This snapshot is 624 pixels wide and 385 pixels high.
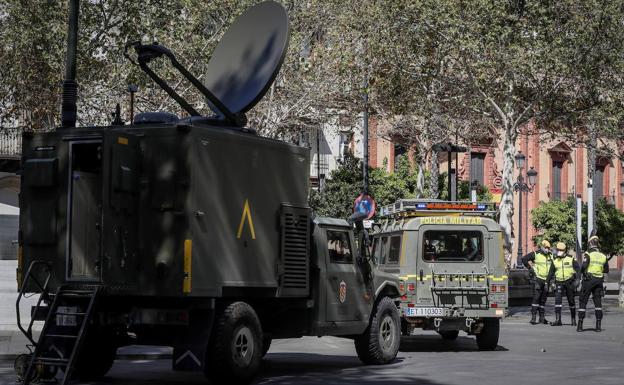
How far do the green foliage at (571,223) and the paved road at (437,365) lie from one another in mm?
37550

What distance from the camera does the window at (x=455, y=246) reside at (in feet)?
65.7

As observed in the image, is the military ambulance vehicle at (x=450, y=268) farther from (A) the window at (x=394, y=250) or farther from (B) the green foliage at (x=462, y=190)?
(B) the green foliage at (x=462, y=190)

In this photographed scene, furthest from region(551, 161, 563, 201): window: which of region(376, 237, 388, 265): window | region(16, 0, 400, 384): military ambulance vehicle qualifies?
region(16, 0, 400, 384): military ambulance vehicle

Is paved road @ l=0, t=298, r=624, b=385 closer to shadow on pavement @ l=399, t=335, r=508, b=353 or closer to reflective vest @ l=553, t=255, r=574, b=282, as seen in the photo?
shadow on pavement @ l=399, t=335, r=508, b=353

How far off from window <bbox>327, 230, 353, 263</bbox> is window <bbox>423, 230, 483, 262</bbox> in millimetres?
3907

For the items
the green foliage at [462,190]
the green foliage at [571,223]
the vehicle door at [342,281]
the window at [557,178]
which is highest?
the window at [557,178]

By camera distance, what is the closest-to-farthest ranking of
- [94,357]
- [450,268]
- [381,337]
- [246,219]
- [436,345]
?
[246,219], [94,357], [381,337], [450,268], [436,345]

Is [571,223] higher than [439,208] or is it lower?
higher

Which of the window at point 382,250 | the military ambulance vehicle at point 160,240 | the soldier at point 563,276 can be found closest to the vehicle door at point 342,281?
the military ambulance vehicle at point 160,240

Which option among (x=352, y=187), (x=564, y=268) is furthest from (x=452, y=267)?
(x=352, y=187)

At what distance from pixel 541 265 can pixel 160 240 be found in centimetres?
1649

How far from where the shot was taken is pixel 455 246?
66.1 ft

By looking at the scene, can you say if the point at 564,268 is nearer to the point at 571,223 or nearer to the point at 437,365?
the point at 437,365

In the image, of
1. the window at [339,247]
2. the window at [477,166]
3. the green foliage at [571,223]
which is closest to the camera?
the window at [339,247]
